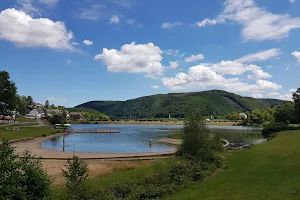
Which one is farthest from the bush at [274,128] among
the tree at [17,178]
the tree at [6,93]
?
the tree at [17,178]

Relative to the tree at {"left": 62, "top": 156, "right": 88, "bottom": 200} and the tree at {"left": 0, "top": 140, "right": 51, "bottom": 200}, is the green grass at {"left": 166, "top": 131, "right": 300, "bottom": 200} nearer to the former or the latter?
the tree at {"left": 62, "top": 156, "right": 88, "bottom": 200}

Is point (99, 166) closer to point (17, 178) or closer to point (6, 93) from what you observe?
point (17, 178)

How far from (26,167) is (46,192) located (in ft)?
4.71

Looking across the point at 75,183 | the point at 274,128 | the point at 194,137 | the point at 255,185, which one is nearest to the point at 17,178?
Result: the point at 75,183

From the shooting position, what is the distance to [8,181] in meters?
10.6

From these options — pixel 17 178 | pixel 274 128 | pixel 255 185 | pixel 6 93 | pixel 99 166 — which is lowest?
pixel 99 166

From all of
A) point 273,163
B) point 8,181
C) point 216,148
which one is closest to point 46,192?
point 8,181

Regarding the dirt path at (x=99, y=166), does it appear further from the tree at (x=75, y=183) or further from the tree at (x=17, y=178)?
the tree at (x=17, y=178)

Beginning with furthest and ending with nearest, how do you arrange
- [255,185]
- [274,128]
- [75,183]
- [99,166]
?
[274,128]
[99,166]
[255,185]
[75,183]

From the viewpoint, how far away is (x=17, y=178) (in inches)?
435

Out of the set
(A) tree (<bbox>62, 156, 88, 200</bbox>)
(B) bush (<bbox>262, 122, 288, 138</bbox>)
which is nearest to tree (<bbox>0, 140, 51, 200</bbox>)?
(A) tree (<bbox>62, 156, 88, 200</bbox>)

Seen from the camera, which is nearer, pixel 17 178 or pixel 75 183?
pixel 17 178

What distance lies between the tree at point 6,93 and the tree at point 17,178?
109 meters

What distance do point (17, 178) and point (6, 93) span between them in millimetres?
112000
